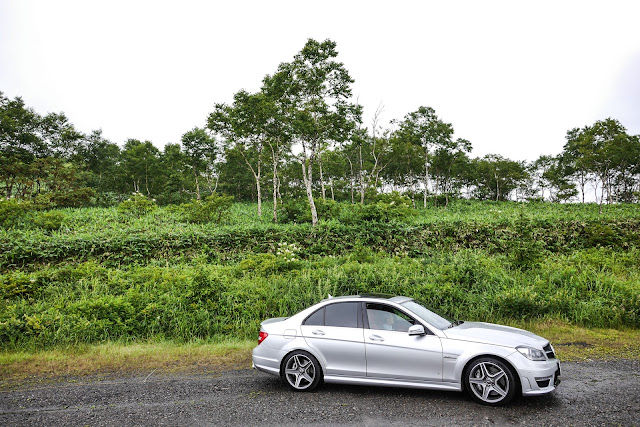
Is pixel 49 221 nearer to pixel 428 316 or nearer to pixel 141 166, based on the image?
pixel 428 316

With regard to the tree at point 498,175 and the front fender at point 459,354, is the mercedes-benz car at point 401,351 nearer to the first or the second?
the front fender at point 459,354

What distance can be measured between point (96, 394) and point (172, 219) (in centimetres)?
1643

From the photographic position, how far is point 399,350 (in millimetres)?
5199

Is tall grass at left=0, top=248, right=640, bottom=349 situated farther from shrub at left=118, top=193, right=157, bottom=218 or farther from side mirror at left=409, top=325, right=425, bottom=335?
shrub at left=118, top=193, right=157, bottom=218

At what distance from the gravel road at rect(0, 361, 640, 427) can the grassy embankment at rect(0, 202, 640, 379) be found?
1076 millimetres

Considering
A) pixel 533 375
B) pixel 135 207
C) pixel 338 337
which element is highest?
pixel 135 207

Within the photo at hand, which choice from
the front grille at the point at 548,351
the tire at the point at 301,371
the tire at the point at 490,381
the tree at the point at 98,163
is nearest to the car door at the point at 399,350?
the tire at the point at 490,381

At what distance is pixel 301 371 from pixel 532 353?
3251mm

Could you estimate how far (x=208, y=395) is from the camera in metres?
5.53

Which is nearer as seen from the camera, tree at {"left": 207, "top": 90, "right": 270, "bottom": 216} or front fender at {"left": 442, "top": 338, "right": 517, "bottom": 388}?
front fender at {"left": 442, "top": 338, "right": 517, "bottom": 388}

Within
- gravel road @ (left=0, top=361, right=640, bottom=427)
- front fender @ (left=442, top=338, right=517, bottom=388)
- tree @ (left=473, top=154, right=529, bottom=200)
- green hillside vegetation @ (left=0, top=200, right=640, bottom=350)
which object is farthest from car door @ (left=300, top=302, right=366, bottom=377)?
tree @ (left=473, top=154, right=529, bottom=200)

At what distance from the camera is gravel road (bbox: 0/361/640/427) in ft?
14.7

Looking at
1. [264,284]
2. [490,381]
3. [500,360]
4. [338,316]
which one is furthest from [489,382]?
[264,284]

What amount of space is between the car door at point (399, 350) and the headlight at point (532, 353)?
1039 millimetres
